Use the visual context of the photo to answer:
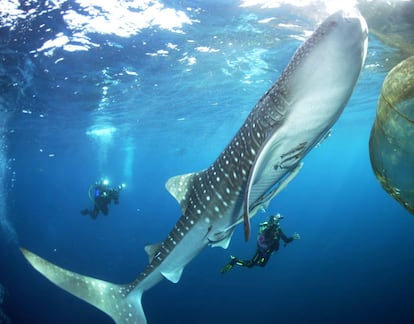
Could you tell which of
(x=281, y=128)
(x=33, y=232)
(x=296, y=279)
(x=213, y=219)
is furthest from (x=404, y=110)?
(x=33, y=232)

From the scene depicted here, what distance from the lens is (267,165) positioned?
11.6 ft

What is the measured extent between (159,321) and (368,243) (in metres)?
26.6

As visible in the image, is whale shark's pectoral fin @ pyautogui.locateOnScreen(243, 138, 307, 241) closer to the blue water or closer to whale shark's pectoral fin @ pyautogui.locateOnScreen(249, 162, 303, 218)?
whale shark's pectoral fin @ pyautogui.locateOnScreen(249, 162, 303, 218)

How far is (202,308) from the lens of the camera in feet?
64.3

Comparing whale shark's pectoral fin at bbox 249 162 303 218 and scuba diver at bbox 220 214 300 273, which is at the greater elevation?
whale shark's pectoral fin at bbox 249 162 303 218

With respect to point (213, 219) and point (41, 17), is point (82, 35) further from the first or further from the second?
point (213, 219)

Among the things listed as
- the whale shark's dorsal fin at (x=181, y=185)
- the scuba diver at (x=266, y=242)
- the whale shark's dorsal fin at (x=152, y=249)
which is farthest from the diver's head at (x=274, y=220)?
the whale shark's dorsal fin at (x=181, y=185)

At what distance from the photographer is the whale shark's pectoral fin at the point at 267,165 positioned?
2.87 m

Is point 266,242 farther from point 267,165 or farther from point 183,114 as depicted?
point 183,114

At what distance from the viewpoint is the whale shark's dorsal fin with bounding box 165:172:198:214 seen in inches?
193

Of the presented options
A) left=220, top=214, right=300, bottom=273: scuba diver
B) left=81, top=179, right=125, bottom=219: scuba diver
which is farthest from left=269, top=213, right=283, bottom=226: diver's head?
left=81, top=179, right=125, bottom=219: scuba diver

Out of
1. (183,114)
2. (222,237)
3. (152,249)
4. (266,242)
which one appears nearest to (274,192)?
(222,237)

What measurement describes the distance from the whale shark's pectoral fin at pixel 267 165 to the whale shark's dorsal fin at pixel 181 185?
119cm

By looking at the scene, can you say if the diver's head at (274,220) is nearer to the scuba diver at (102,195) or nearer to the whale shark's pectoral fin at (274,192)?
the whale shark's pectoral fin at (274,192)
